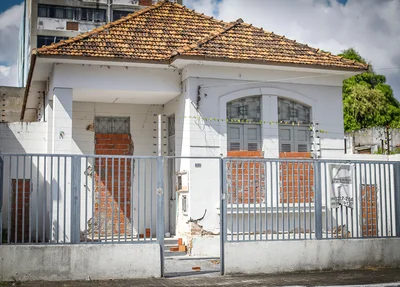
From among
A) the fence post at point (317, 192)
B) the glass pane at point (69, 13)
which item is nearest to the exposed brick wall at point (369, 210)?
the fence post at point (317, 192)

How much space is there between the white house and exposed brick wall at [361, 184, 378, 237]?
3.17 meters

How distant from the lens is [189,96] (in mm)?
14281

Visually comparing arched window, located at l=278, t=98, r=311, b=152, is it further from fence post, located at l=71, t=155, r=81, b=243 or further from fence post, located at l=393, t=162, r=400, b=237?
fence post, located at l=71, t=155, r=81, b=243

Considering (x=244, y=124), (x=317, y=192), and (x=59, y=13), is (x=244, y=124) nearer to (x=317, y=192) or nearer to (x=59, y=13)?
(x=317, y=192)

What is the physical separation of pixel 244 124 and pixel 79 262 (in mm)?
6546

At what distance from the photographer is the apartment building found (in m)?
36.3

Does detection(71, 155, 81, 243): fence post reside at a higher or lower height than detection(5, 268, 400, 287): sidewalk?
higher

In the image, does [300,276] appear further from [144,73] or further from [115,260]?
[144,73]

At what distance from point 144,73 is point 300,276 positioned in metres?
6.90

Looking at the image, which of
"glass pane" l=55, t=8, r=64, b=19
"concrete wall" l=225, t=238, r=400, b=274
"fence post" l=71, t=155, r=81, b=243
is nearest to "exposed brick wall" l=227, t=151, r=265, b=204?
"concrete wall" l=225, t=238, r=400, b=274

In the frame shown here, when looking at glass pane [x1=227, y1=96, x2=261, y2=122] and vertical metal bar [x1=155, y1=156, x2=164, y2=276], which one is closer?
vertical metal bar [x1=155, y1=156, x2=164, y2=276]

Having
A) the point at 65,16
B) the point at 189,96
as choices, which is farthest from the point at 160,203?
the point at 65,16

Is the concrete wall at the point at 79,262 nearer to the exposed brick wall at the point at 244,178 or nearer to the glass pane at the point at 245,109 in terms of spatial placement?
the exposed brick wall at the point at 244,178

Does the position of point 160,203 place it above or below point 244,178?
below
